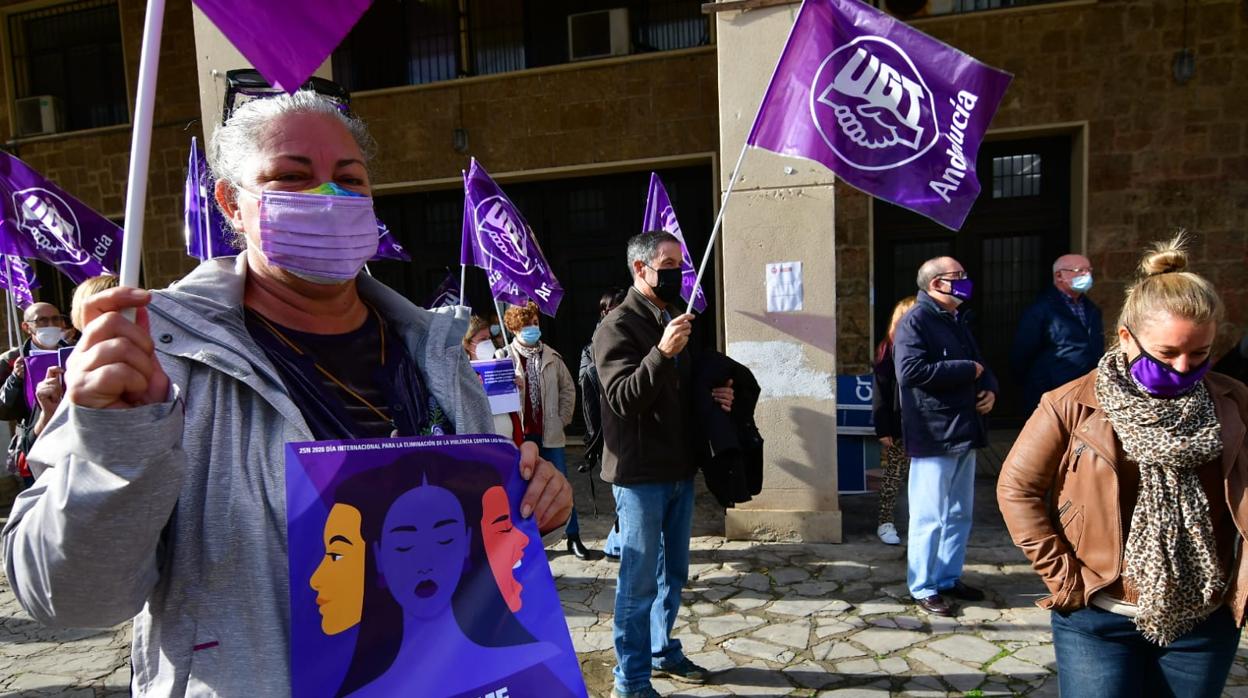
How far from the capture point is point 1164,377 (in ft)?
7.21

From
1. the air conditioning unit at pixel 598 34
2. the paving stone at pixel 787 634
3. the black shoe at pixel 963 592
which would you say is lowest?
the paving stone at pixel 787 634

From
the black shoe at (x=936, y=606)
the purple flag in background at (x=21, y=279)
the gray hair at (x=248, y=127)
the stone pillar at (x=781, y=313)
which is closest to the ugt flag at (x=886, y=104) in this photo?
the stone pillar at (x=781, y=313)

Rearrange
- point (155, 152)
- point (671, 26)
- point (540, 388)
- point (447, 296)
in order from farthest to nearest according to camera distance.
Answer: point (155, 152) < point (671, 26) < point (447, 296) < point (540, 388)

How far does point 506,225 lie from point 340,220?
179 inches

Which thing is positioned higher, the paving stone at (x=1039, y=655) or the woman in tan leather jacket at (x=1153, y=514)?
the woman in tan leather jacket at (x=1153, y=514)

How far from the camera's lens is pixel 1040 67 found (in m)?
8.48

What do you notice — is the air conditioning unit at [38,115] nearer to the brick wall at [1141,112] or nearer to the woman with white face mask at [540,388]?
the woman with white face mask at [540,388]

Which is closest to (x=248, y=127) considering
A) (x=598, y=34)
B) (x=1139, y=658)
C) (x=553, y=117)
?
(x=1139, y=658)

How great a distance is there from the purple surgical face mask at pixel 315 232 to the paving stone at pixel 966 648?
12.2 feet

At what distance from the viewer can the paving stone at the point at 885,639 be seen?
3.98 meters

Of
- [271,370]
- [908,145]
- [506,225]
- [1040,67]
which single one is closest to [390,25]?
[506,225]

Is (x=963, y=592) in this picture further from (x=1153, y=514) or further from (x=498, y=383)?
(x=498, y=383)

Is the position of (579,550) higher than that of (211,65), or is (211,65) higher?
(211,65)

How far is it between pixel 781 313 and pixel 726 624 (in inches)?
92.6
